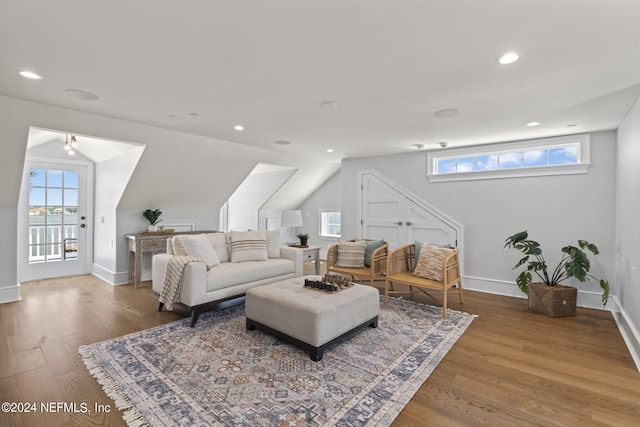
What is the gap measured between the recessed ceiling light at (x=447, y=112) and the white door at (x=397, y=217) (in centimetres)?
209

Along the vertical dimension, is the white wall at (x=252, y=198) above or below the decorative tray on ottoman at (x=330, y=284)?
above

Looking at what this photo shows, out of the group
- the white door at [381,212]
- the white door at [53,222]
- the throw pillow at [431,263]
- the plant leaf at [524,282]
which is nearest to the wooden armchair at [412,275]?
A: the throw pillow at [431,263]

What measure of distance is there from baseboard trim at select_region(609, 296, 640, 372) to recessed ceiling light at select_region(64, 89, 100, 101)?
508cm

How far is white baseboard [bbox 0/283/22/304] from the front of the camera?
376cm

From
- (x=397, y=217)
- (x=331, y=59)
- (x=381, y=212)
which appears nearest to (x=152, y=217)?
(x=381, y=212)

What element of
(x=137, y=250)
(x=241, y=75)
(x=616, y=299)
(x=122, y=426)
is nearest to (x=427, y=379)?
(x=122, y=426)

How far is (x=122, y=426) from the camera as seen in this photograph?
1724 mm

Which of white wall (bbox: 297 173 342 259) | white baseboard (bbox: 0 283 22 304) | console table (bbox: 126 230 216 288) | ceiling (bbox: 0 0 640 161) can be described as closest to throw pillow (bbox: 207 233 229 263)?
console table (bbox: 126 230 216 288)

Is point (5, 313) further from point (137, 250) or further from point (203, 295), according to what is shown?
point (203, 295)

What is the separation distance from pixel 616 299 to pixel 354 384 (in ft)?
11.3

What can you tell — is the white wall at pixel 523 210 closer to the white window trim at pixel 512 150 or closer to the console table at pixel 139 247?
the white window trim at pixel 512 150

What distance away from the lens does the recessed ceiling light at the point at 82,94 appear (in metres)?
2.69

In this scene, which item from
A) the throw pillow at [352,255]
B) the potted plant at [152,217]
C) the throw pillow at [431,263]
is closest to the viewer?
the throw pillow at [431,263]

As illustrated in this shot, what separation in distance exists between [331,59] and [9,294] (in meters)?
4.74
